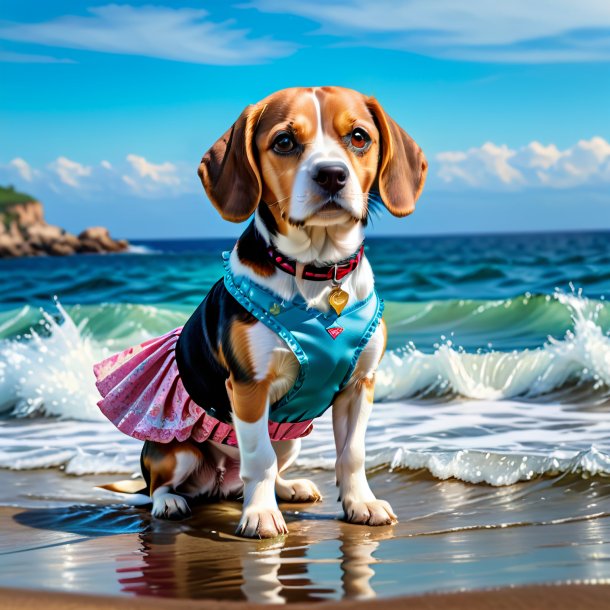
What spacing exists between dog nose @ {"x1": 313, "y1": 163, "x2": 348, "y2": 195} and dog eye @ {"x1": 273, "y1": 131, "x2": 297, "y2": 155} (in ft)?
0.56

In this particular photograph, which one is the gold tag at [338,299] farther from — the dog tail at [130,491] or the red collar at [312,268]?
the dog tail at [130,491]

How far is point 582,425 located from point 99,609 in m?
4.02

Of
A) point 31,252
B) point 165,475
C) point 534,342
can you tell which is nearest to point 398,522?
point 165,475

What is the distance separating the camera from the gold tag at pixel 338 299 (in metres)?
3.51

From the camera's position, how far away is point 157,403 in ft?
13.3

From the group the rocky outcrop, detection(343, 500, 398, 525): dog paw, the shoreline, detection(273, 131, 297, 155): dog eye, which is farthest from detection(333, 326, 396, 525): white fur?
the rocky outcrop

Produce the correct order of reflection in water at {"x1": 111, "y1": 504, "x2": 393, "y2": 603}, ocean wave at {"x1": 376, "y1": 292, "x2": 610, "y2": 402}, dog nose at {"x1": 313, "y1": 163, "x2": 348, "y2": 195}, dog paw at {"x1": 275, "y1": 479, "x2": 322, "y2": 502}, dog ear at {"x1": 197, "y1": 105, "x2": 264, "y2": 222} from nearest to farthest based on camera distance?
reflection in water at {"x1": 111, "y1": 504, "x2": 393, "y2": 603} → dog nose at {"x1": 313, "y1": 163, "x2": 348, "y2": 195} → dog ear at {"x1": 197, "y1": 105, "x2": 264, "y2": 222} → dog paw at {"x1": 275, "y1": 479, "x2": 322, "y2": 502} → ocean wave at {"x1": 376, "y1": 292, "x2": 610, "y2": 402}

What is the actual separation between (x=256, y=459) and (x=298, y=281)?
24.0 inches

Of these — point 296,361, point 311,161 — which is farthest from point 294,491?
point 311,161

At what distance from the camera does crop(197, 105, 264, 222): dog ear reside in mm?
3449

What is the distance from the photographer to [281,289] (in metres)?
3.49

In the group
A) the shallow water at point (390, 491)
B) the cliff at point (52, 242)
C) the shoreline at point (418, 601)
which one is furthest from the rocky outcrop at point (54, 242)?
the shoreline at point (418, 601)

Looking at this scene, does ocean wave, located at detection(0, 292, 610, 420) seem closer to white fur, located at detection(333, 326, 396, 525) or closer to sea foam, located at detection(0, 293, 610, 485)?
sea foam, located at detection(0, 293, 610, 485)

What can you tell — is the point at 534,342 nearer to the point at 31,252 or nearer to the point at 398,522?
the point at 398,522
